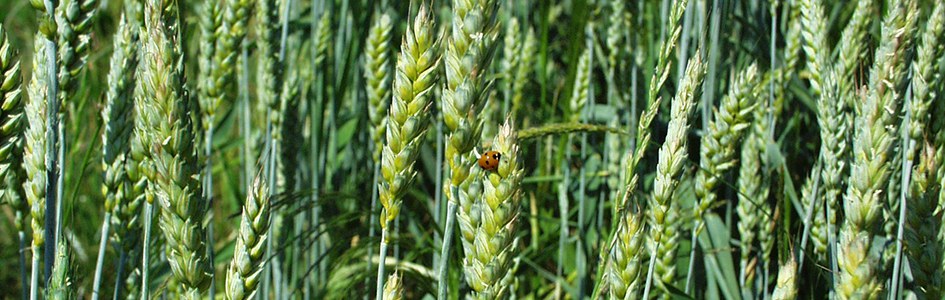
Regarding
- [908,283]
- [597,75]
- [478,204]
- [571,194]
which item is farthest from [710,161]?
[597,75]

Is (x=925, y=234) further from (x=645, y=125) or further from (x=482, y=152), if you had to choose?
(x=482, y=152)

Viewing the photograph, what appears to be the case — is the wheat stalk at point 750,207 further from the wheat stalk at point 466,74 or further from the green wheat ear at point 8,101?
the green wheat ear at point 8,101

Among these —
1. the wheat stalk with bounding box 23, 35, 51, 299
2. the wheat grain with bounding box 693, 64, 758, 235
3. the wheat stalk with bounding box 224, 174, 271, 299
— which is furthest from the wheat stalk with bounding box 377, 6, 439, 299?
the wheat grain with bounding box 693, 64, 758, 235

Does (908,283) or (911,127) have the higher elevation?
(911,127)

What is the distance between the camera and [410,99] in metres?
0.80

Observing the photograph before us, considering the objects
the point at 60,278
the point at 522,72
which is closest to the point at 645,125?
the point at 60,278

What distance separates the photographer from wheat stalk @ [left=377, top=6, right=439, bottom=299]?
0.78 m

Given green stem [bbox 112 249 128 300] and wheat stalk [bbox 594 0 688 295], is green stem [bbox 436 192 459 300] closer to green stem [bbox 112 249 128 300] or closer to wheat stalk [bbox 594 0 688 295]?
wheat stalk [bbox 594 0 688 295]

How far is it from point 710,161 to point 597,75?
1.12m

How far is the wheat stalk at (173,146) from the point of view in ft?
2.63

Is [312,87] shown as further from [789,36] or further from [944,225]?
[944,225]

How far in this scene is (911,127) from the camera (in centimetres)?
120

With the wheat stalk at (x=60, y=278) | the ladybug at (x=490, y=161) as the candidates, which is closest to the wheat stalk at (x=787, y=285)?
the ladybug at (x=490, y=161)

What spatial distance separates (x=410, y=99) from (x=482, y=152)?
5.1 inches
